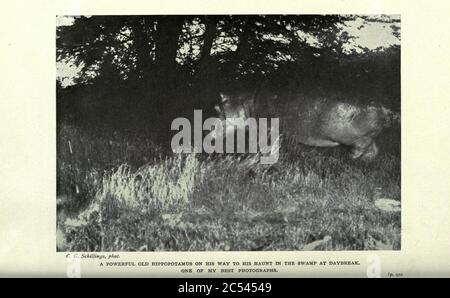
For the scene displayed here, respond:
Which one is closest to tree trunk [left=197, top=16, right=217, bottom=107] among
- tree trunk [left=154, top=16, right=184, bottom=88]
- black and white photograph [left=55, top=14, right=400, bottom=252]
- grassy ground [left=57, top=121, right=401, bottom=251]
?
black and white photograph [left=55, top=14, right=400, bottom=252]

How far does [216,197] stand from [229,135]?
284mm

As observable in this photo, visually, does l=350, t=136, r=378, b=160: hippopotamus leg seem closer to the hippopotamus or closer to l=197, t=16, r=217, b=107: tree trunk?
the hippopotamus

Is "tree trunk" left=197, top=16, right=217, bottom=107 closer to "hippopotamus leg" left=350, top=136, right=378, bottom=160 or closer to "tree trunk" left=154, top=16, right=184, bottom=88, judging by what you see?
"tree trunk" left=154, top=16, right=184, bottom=88

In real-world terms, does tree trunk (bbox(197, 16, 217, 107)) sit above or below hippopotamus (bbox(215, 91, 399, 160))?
above

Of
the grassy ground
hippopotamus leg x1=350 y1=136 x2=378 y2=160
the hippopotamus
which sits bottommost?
the grassy ground

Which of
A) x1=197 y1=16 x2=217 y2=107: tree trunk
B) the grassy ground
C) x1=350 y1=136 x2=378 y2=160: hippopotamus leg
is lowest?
the grassy ground

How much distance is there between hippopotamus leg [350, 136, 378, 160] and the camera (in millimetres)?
3025

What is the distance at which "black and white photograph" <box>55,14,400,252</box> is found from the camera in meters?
3.03

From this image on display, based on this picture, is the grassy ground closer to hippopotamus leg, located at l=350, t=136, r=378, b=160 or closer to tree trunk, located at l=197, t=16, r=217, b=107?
hippopotamus leg, located at l=350, t=136, r=378, b=160

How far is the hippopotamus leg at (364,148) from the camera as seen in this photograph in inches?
119

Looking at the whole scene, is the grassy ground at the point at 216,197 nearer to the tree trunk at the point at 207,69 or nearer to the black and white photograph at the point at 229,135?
the black and white photograph at the point at 229,135

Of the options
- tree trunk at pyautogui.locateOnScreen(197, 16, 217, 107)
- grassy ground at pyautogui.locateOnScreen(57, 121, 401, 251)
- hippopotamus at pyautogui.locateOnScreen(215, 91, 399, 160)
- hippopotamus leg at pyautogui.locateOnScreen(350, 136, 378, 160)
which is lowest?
grassy ground at pyautogui.locateOnScreen(57, 121, 401, 251)

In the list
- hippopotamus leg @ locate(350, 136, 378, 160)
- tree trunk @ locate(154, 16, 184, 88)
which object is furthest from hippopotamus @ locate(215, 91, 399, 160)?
tree trunk @ locate(154, 16, 184, 88)

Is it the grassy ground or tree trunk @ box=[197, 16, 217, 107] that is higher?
tree trunk @ box=[197, 16, 217, 107]
